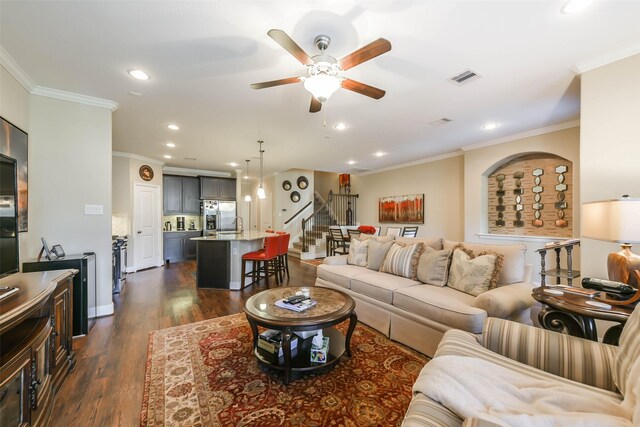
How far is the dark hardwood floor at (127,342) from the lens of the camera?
179 cm

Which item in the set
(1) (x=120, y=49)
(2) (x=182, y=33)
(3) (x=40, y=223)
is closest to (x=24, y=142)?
(3) (x=40, y=223)

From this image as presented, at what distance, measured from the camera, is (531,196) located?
15.9 feet

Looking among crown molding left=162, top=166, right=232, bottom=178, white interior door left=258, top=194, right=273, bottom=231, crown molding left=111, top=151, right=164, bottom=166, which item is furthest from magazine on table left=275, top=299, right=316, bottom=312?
white interior door left=258, top=194, right=273, bottom=231

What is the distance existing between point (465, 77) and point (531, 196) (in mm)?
3359

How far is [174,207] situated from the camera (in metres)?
7.43

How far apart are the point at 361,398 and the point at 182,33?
3018 millimetres

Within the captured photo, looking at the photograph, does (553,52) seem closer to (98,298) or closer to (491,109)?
(491,109)

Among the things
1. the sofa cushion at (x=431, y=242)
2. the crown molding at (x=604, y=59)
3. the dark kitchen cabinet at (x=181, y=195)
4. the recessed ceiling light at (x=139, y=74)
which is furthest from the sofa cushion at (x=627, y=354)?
the dark kitchen cabinet at (x=181, y=195)

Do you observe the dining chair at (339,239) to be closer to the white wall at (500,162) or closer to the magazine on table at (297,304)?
the white wall at (500,162)

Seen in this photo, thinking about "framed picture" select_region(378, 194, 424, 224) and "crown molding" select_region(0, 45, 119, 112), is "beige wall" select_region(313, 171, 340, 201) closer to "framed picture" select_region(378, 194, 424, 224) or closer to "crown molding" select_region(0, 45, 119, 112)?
"framed picture" select_region(378, 194, 424, 224)

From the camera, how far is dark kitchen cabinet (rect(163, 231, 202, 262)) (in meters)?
7.23

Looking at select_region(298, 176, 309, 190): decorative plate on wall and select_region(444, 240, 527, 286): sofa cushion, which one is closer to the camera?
select_region(444, 240, 527, 286): sofa cushion

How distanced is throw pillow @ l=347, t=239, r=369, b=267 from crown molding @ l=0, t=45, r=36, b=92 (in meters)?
4.09

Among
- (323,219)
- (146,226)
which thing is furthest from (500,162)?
(146,226)
